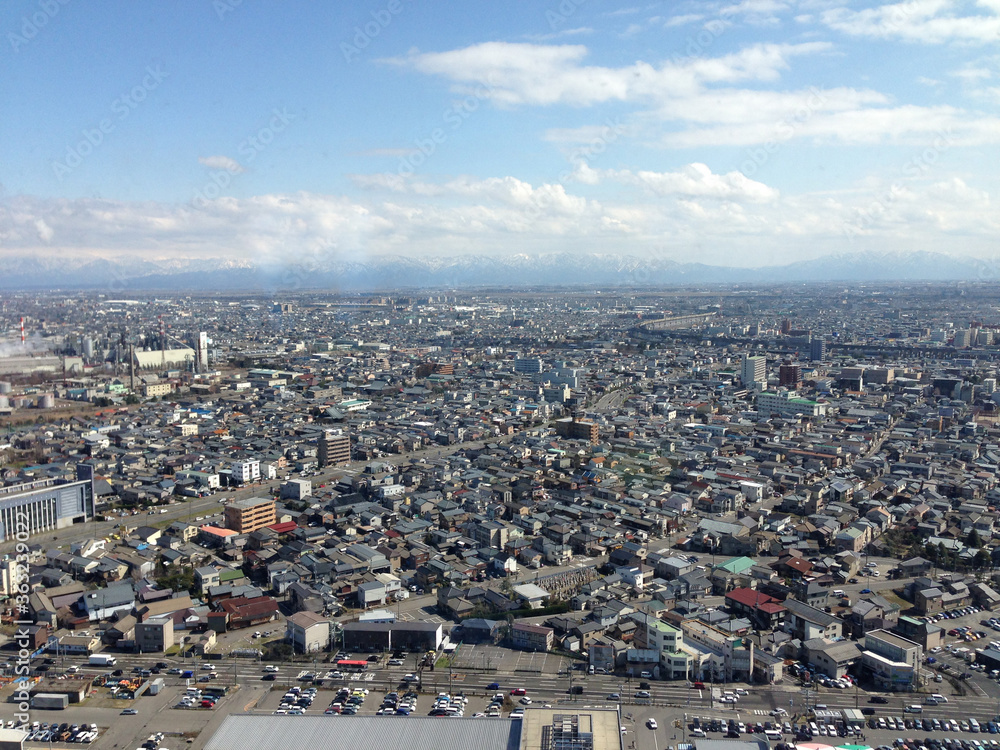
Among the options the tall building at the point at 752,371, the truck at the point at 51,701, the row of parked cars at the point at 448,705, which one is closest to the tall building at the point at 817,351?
the tall building at the point at 752,371

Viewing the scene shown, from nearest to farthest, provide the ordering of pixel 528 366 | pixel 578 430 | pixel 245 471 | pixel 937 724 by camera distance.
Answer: pixel 937 724 → pixel 245 471 → pixel 578 430 → pixel 528 366

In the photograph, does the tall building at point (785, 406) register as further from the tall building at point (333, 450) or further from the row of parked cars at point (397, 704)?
the row of parked cars at point (397, 704)

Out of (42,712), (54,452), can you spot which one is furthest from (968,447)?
(54,452)

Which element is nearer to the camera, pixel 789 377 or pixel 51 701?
pixel 51 701

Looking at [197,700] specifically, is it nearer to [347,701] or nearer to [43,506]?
[347,701]

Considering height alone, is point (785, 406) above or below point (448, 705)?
above

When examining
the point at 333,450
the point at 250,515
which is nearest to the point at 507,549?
the point at 250,515

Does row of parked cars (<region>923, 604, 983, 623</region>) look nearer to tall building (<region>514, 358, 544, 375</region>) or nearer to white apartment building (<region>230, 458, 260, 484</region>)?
white apartment building (<region>230, 458, 260, 484</region>)
